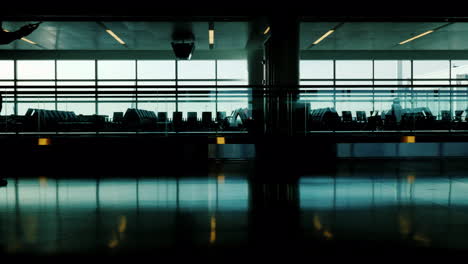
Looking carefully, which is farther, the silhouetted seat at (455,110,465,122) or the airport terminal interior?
the silhouetted seat at (455,110,465,122)

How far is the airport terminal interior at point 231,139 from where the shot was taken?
11.2 feet

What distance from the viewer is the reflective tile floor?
301 cm

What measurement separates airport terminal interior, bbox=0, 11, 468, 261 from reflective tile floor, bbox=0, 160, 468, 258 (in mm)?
27

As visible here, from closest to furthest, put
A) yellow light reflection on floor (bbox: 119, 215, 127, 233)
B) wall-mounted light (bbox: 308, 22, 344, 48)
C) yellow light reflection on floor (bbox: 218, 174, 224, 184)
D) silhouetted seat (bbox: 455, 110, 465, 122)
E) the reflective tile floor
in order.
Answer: the reflective tile floor, yellow light reflection on floor (bbox: 119, 215, 127, 233), yellow light reflection on floor (bbox: 218, 174, 224, 184), silhouetted seat (bbox: 455, 110, 465, 122), wall-mounted light (bbox: 308, 22, 344, 48)

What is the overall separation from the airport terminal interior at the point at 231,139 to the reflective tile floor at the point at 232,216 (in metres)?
0.03

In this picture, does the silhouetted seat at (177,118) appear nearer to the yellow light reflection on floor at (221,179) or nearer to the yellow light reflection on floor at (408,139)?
the yellow light reflection on floor at (221,179)

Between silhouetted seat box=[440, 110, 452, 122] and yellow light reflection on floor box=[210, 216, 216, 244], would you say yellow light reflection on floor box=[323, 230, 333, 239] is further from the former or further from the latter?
silhouetted seat box=[440, 110, 452, 122]

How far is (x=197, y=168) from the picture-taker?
8203 millimetres

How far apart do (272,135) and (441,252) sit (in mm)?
5972

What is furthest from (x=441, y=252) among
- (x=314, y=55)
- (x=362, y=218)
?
(x=314, y=55)

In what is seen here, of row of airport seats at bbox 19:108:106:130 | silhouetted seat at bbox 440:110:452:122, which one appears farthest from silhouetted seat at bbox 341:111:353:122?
row of airport seats at bbox 19:108:106:130

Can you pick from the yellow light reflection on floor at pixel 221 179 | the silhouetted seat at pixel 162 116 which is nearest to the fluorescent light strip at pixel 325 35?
the silhouetted seat at pixel 162 116

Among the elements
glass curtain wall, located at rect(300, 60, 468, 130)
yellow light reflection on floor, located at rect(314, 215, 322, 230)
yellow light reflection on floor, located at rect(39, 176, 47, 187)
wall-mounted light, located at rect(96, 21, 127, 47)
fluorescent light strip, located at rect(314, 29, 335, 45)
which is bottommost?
yellow light reflection on floor, located at rect(314, 215, 322, 230)

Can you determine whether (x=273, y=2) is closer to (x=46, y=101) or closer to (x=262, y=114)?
(x=262, y=114)
